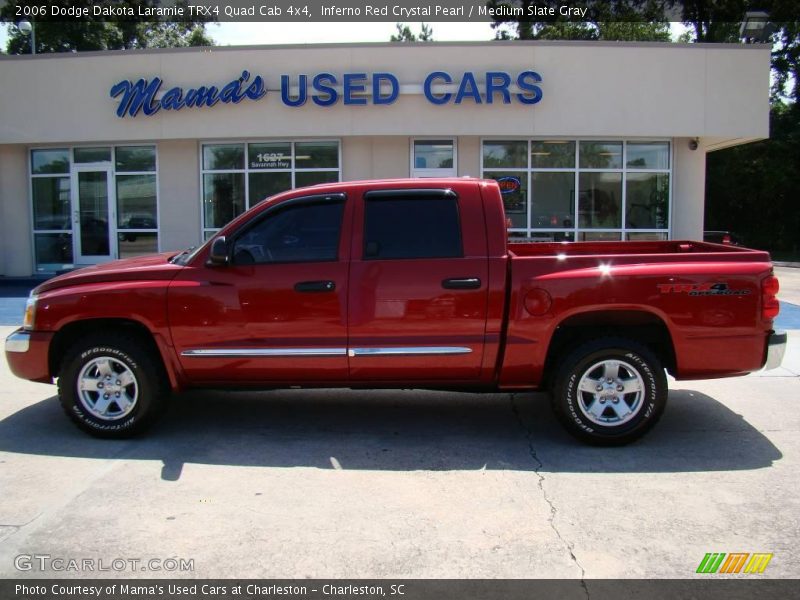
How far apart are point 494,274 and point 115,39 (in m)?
33.1

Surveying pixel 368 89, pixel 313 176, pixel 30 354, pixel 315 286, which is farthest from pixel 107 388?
pixel 313 176

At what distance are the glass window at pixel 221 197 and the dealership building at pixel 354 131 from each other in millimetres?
33

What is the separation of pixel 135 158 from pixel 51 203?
2.40 m

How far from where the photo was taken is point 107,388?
17.8 feet

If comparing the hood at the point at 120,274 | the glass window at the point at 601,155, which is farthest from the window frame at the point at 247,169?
the hood at the point at 120,274

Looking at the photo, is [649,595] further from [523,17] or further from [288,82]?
[523,17]

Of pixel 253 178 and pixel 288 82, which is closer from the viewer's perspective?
pixel 288 82

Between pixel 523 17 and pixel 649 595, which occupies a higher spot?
pixel 523 17

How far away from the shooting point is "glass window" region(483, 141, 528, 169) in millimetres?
15062

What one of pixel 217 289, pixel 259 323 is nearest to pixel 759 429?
pixel 259 323

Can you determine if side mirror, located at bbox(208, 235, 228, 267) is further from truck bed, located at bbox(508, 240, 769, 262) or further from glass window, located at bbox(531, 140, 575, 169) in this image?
glass window, located at bbox(531, 140, 575, 169)

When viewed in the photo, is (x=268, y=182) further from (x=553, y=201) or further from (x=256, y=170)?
(x=553, y=201)

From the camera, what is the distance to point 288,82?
14.4 meters

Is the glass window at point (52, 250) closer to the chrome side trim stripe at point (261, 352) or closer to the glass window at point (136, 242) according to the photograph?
the glass window at point (136, 242)
